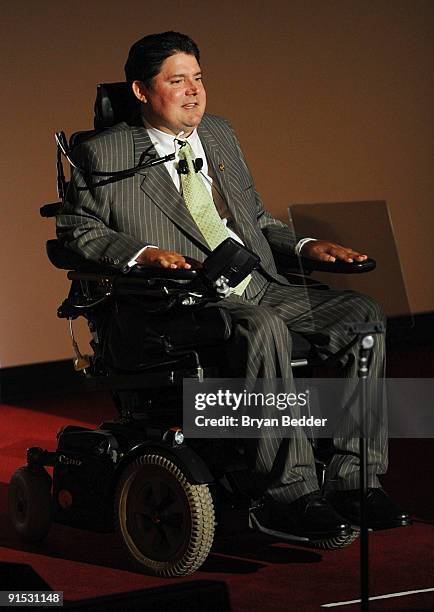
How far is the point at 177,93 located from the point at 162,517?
3.65 ft

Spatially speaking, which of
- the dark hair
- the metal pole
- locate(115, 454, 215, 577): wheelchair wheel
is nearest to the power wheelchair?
locate(115, 454, 215, 577): wheelchair wheel

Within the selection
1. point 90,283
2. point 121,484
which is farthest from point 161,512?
point 90,283

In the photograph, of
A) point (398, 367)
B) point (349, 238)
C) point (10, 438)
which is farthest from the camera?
point (398, 367)

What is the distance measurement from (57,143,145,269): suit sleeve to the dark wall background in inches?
90.5

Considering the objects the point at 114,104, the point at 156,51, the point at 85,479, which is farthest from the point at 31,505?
the point at 156,51

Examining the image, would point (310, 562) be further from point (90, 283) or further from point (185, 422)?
point (90, 283)

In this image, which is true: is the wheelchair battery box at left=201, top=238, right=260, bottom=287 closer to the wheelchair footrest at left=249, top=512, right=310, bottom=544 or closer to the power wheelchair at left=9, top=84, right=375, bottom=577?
the power wheelchair at left=9, top=84, right=375, bottom=577

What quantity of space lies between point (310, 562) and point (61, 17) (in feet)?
10.5

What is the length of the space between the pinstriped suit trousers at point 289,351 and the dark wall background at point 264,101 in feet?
7.98

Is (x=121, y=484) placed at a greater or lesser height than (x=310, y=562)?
greater

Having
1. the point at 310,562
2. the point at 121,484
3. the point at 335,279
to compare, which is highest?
the point at 335,279

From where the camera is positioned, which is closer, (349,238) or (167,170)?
(349,238)

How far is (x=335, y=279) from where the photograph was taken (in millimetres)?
3240

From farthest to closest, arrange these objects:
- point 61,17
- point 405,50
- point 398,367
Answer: point 405,50 < point 398,367 < point 61,17
